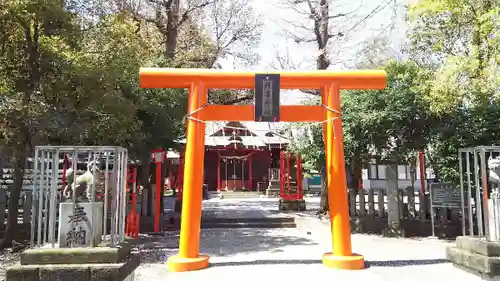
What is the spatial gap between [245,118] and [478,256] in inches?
170

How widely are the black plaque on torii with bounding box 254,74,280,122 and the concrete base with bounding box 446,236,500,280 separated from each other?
12.3 ft

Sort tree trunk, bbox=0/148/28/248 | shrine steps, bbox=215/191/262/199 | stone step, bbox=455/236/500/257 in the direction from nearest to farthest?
stone step, bbox=455/236/500/257, tree trunk, bbox=0/148/28/248, shrine steps, bbox=215/191/262/199

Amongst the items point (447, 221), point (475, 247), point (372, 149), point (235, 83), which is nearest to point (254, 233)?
point (372, 149)

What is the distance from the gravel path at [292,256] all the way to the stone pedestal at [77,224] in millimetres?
1617

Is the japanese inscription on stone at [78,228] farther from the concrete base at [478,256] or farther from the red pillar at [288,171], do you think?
the red pillar at [288,171]

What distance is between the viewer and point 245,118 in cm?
719

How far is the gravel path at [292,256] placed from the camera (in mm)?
6191

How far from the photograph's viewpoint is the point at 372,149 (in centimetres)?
1043

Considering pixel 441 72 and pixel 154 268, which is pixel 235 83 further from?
pixel 441 72

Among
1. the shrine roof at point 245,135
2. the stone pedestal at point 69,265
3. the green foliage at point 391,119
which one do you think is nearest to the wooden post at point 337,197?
the green foliage at point 391,119

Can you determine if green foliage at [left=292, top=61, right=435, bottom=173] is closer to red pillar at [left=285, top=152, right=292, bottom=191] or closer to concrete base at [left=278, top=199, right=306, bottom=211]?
concrete base at [left=278, top=199, right=306, bottom=211]

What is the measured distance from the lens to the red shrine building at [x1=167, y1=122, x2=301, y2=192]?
28939mm

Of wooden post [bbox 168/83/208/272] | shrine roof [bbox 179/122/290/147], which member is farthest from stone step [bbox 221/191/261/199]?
wooden post [bbox 168/83/208/272]

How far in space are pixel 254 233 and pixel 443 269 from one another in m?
6.39
